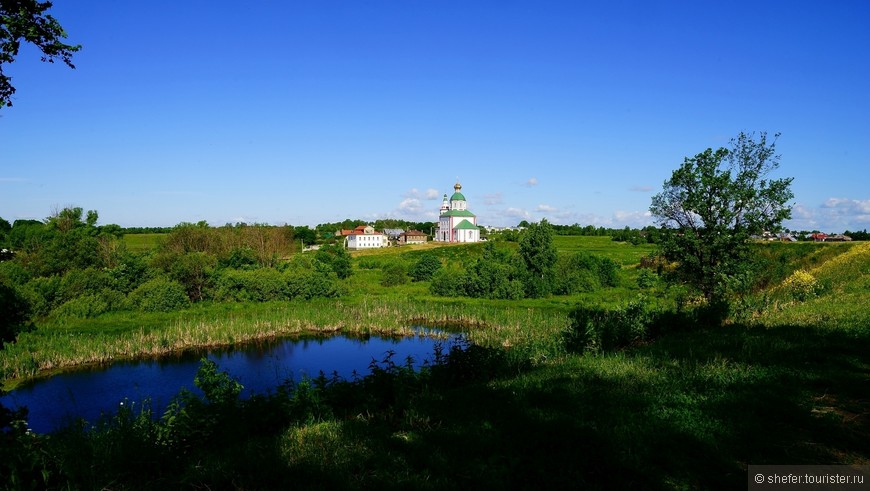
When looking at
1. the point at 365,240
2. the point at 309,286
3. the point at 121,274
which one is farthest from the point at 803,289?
the point at 365,240

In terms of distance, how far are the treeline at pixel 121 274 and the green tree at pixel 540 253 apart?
2143 centimetres

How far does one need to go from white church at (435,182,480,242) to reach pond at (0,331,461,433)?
80878 mm

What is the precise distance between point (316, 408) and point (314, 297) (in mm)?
44115

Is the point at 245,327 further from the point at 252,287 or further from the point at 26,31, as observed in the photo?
the point at 26,31

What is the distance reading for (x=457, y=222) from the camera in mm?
118438

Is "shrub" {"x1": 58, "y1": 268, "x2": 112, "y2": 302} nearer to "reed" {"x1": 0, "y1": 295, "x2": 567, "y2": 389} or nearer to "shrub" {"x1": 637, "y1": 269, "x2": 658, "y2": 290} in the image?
"reed" {"x1": 0, "y1": 295, "x2": 567, "y2": 389}

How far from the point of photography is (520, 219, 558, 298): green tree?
55.9m

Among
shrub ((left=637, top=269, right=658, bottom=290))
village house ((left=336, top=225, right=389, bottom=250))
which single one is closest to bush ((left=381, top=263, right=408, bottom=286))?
shrub ((left=637, top=269, right=658, bottom=290))

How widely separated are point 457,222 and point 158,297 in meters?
Result: 80.3

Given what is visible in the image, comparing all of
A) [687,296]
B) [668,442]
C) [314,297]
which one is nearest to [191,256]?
[314,297]

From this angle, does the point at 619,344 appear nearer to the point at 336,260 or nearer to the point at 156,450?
the point at 156,450

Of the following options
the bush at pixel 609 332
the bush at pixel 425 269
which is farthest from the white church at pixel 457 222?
the bush at pixel 609 332

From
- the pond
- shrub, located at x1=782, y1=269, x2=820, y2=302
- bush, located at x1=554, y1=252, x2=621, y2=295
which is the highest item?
shrub, located at x1=782, y1=269, x2=820, y2=302

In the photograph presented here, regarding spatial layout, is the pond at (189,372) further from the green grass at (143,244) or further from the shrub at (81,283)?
the green grass at (143,244)
